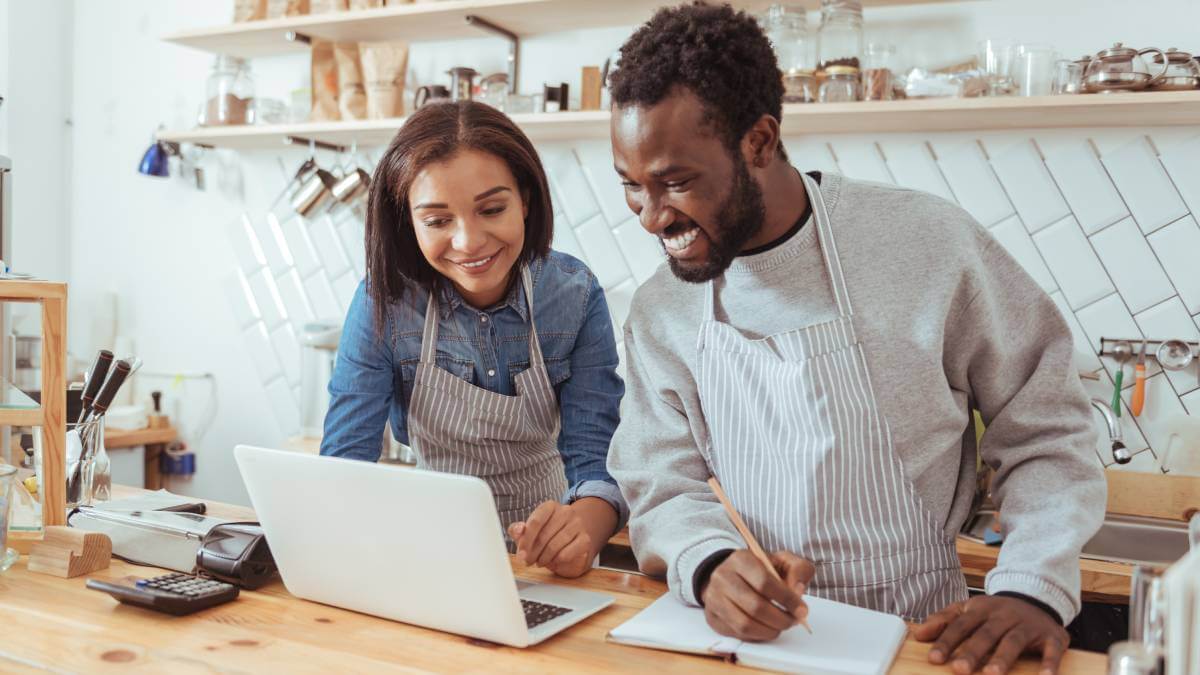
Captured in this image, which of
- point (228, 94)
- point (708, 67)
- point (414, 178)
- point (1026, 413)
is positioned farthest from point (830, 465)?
point (228, 94)

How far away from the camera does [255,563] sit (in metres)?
1.11

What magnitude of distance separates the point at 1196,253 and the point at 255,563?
2.03 metres

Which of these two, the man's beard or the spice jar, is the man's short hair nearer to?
the man's beard

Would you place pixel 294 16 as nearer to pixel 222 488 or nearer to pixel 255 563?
pixel 222 488

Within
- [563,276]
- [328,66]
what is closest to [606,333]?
[563,276]

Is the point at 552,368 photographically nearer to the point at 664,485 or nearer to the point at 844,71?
the point at 664,485

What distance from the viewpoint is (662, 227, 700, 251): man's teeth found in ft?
3.46

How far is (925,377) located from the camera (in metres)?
1.09

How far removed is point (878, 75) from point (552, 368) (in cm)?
120

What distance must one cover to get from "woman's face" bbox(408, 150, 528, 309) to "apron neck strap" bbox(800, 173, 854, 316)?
1.35 ft

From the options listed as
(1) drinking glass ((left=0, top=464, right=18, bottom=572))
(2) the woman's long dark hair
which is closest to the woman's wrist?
(2) the woman's long dark hair

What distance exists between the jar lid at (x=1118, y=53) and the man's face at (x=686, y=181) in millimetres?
1360

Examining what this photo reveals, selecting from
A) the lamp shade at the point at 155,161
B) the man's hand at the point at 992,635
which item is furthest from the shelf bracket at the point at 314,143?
the man's hand at the point at 992,635

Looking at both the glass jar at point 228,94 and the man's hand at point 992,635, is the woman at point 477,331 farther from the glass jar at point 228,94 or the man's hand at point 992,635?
the glass jar at point 228,94
